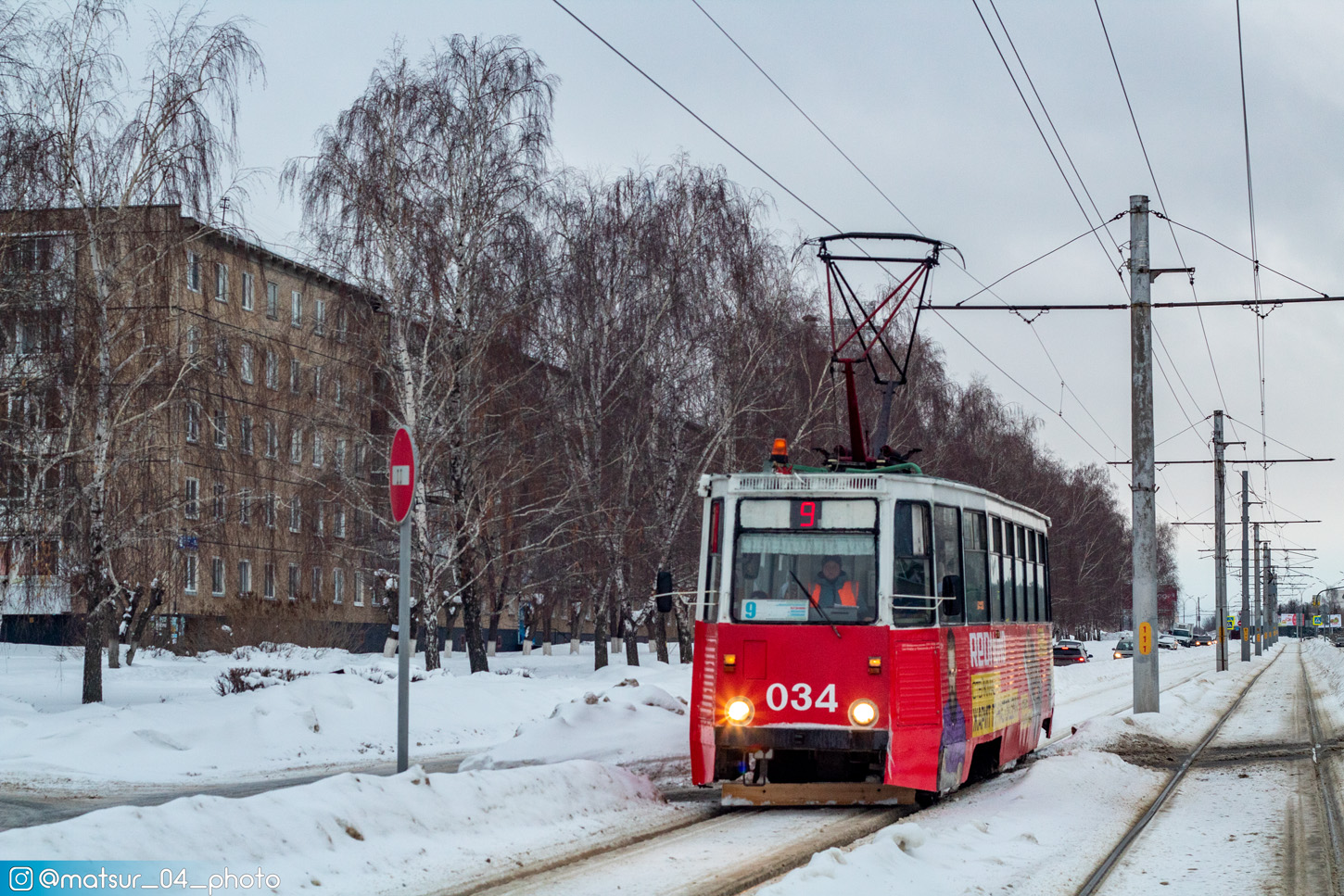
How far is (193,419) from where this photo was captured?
837 inches

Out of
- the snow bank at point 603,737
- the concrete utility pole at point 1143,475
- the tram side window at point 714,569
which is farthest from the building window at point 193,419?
the concrete utility pole at point 1143,475

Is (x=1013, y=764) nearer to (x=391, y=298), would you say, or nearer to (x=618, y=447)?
(x=391, y=298)

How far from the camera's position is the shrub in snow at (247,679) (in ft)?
72.0

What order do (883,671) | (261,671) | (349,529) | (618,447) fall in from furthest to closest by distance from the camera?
1. (618,447)
2. (349,529)
3. (261,671)
4. (883,671)

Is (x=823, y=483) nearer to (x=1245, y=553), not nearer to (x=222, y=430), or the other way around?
(x=222, y=430)

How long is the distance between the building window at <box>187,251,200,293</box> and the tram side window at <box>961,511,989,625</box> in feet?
43.7

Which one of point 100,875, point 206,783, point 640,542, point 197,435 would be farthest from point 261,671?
point 100,875

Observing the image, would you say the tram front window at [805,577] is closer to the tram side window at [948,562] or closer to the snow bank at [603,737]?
the tram side window at [948,562]

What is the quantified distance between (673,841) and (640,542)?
24569mm

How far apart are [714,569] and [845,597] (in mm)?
1106

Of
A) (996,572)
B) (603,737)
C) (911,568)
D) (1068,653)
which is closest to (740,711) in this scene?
(911,568)

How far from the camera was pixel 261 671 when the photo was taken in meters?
23.8

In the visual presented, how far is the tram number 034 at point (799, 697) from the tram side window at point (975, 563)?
1914 mm

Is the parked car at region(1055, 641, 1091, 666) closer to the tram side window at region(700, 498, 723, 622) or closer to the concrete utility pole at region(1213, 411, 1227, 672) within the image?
the concrete utility pole at region(1213, 411, 1227, 672)
